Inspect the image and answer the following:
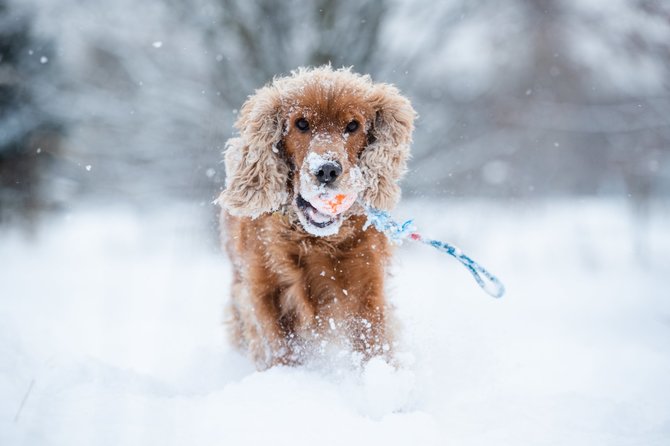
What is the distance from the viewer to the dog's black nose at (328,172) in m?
2.48

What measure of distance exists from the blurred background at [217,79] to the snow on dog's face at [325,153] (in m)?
4.63

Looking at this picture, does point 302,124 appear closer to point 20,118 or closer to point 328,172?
point 328,172

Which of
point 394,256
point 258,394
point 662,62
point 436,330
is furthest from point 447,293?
point 258,394

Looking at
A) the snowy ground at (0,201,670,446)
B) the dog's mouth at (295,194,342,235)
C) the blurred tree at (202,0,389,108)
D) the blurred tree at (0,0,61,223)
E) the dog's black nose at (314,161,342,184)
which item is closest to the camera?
the snowy ground at (0,201,670,446)

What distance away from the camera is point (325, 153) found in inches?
100

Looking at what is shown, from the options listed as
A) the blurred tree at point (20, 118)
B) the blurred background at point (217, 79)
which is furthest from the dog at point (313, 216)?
the blurred tree at point (20, 118)

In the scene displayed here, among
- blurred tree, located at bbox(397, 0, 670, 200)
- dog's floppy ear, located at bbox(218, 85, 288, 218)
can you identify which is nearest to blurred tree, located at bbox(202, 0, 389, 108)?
blurred tree, located at bbox(397, 0, 670, 200)

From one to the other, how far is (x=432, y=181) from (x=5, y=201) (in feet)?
22.4

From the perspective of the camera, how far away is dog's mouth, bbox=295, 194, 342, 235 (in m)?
2.61

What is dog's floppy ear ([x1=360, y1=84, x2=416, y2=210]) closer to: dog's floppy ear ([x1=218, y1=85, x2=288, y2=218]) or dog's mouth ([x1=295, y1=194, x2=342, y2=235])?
dog's mouth ([x1=295, y1=194, x2=342, y2=235])

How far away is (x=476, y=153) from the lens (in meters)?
10.0

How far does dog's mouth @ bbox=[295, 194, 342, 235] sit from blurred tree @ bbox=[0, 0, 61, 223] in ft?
20.7

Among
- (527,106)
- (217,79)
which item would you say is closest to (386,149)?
(217,79)

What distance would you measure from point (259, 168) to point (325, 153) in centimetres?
64
